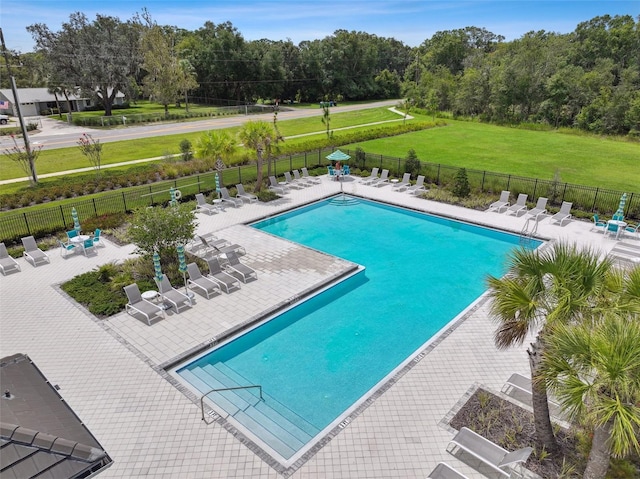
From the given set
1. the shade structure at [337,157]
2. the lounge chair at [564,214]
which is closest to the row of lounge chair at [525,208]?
the lounge chair at [564,214]

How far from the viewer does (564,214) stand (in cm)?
1912

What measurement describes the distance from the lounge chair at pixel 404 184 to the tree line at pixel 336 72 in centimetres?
3159

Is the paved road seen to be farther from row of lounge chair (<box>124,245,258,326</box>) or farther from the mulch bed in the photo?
the mulch bed

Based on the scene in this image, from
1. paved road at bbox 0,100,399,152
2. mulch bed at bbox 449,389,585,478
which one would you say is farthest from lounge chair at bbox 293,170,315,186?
paved road at bbox 0,100,399,152

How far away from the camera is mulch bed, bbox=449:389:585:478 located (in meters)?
7.15

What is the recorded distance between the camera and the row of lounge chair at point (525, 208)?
62.7ft

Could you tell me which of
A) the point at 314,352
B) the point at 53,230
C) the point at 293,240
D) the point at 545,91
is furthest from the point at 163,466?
the point at 545,91

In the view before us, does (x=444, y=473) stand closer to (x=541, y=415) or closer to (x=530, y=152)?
(x=541, y=415)

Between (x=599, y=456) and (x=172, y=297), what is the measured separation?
415 inches

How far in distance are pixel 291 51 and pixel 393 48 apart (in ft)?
132

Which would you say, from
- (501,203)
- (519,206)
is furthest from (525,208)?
(501,203)

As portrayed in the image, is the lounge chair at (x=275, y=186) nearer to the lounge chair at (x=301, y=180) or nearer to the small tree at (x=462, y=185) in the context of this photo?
the lounge chair at (x=301, y=180)

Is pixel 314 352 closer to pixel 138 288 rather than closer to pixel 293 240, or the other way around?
pixel 138 288

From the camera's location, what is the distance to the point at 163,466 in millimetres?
7309
